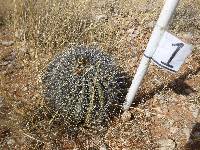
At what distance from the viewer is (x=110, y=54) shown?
4133mm

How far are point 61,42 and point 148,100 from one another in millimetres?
1153

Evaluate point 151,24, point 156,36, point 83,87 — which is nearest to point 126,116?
point 83,87

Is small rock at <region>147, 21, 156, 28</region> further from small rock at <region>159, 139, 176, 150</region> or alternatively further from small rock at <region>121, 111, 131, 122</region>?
small rock at <region>159, 139, 176, 150</region>

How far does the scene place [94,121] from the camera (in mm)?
3391

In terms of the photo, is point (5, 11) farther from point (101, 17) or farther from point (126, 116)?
point (126, 116)

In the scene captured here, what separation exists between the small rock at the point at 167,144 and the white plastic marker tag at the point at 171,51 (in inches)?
27.0

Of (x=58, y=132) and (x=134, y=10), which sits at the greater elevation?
(x=134, y=10)

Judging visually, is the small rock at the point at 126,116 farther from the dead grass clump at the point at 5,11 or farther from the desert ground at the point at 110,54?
the dead grass clump at the point at 5,11

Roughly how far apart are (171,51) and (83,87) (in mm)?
745

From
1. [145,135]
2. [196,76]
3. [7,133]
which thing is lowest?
[7,133]

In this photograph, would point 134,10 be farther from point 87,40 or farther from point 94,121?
point 94,121

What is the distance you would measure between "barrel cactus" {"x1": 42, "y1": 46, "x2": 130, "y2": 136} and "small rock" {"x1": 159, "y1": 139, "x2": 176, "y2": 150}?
1.59ft

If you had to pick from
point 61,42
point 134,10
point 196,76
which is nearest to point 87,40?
point 61,42

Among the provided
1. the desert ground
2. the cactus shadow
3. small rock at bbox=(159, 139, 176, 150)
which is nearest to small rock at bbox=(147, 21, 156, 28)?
the desert ground
